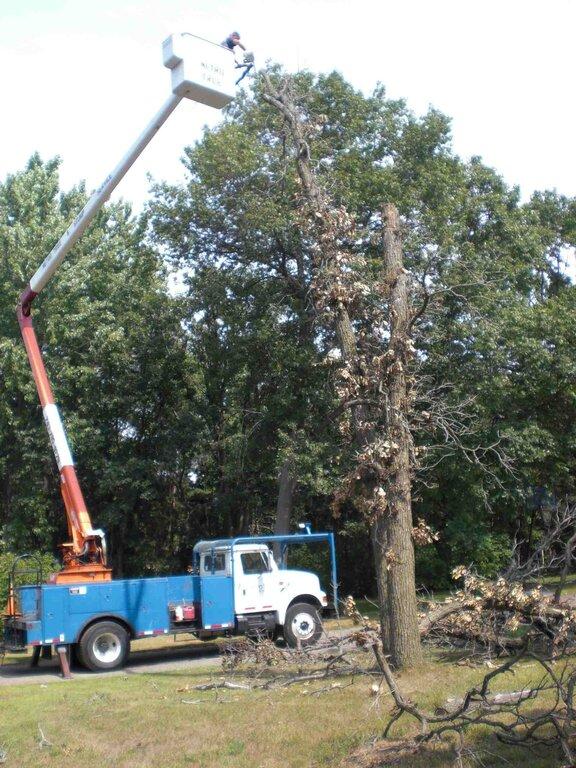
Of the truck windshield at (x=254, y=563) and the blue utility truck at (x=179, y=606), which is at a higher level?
the truck windshield at (x=254, y=563)

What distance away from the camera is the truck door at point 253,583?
17.3 meters

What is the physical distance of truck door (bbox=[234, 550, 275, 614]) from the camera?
17.3 metres

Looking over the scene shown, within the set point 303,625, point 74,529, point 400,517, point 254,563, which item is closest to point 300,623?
point 303,625

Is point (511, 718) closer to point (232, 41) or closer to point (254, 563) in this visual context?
point (232, 41)

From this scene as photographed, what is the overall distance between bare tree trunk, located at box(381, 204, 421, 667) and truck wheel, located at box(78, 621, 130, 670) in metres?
6.75

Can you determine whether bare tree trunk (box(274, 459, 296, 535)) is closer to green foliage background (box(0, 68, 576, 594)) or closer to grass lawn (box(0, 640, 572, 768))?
green foliage background (box(0, 68, 576, 594))

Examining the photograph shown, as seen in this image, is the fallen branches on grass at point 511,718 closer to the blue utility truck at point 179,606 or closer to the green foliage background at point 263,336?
the blue utility truck at point 179,606

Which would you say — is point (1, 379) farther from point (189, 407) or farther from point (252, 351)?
point (252, 351)

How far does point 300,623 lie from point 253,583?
1.24 meters

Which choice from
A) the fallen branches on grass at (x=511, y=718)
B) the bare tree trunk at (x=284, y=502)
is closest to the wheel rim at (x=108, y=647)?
the bare tree trunk at (x=284, y=502)

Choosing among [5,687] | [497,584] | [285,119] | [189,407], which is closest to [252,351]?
[189,407]

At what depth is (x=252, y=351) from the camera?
23.9 meters

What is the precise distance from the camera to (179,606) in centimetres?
1695

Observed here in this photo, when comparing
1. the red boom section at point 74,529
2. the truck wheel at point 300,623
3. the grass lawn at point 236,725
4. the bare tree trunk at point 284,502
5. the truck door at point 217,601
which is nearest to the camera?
the grass lawn at point 236,725
